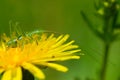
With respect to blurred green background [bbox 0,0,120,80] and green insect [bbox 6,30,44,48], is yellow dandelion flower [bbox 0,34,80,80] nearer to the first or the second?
green insect [bbox 6,30,44,48]

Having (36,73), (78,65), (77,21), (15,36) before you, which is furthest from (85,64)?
(36,73)

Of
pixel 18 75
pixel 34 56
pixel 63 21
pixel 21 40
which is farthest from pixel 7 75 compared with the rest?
pixel 63 21

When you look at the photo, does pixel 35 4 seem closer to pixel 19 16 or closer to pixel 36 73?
pixel 19 16

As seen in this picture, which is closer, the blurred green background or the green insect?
the green insect

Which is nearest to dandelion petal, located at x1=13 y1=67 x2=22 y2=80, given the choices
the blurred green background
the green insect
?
the green insect

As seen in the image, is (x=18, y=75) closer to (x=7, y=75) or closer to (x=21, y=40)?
Answer: (x=7, y=75)
